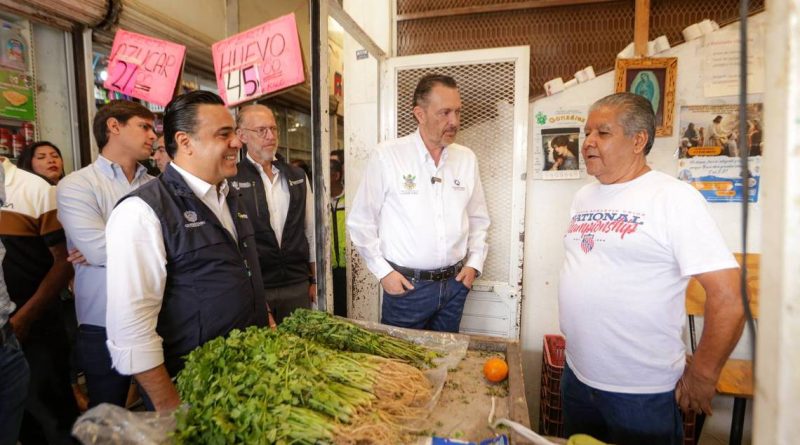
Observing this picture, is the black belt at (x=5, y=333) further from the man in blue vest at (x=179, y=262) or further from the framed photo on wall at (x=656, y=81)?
the framed photo on wall at (x=656, y=81)

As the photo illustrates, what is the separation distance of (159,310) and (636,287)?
178cm

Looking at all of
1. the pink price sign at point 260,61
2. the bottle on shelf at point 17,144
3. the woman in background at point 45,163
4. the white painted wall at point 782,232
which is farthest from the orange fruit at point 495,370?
the bottle on shelf at point 17,144

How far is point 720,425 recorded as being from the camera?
2.83m

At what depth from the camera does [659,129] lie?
2664mm

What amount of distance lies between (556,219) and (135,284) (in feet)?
8.60

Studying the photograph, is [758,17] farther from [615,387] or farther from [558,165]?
[615,387]

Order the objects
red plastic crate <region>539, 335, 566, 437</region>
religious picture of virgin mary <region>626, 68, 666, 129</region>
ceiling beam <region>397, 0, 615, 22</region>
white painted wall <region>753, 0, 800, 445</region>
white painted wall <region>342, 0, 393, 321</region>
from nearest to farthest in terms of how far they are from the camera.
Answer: white painted wall <region>753, 0, 800, 445</region>, red plastic crate <region>539, 335, 566, 437</region>, religious picture of virgin mary <region>626, 68, 666, 129</region>, ceiling beam <region>397, 0, 615, 22</region>, white painted wall <region>342, 0, 393, 321</region>

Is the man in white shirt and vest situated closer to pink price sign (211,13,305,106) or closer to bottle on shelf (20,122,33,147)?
pink price sign (211,13,305,106)

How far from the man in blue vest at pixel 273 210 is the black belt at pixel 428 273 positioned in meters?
0.73

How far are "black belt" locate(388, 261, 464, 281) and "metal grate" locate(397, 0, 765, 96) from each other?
1.52m

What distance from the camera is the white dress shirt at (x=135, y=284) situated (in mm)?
1367

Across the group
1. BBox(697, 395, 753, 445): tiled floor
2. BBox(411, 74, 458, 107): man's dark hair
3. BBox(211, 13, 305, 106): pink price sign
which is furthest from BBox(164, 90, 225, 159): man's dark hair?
BBox(697, 395, 753, 445): tiled floor

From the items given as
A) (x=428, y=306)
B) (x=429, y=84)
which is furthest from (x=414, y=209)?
(x=429, y=84)

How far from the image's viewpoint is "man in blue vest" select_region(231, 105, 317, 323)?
8.49 ft
